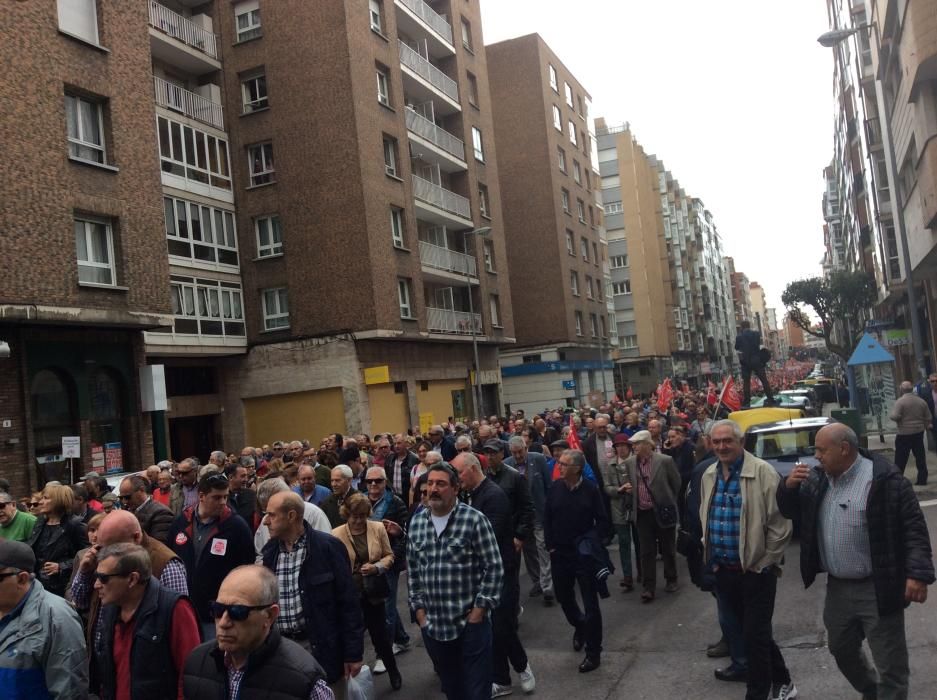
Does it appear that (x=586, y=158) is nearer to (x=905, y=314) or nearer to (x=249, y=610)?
(x=905, y=314)

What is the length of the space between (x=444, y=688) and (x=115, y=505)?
568cm

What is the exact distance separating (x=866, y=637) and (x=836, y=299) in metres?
53.2

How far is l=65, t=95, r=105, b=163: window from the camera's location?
18844 millimetres

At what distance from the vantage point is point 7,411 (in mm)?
16938

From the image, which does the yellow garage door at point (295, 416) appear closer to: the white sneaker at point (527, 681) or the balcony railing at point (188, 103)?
the balcony railing at point (188, 103)

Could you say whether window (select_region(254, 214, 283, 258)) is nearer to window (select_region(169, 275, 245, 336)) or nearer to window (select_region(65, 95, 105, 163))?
window (select_region(169, 275, 245, 336))

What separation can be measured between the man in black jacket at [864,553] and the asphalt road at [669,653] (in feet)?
2.90

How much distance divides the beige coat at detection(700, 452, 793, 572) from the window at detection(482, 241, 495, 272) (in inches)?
1283

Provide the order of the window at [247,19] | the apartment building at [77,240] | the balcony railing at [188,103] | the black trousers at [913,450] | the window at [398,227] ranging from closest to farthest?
the black trousers at [913,450] < the apartment building at [77,240] < the balcony railing at [188,103] < the window at [247,19] < the window at [398,227]

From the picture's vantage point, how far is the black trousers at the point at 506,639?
6.36m

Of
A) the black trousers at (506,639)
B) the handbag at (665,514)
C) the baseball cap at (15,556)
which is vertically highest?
the baseball cap at (15,556)

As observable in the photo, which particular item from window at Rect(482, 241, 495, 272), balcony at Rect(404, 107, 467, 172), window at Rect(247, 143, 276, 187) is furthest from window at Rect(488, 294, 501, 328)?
window at Rect(247, 143, 276, 187)

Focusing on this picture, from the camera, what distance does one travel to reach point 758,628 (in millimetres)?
5387

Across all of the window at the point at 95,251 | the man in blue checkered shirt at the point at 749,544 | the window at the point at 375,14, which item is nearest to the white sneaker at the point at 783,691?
the man in blue checkered shirt at the point at 749,544
